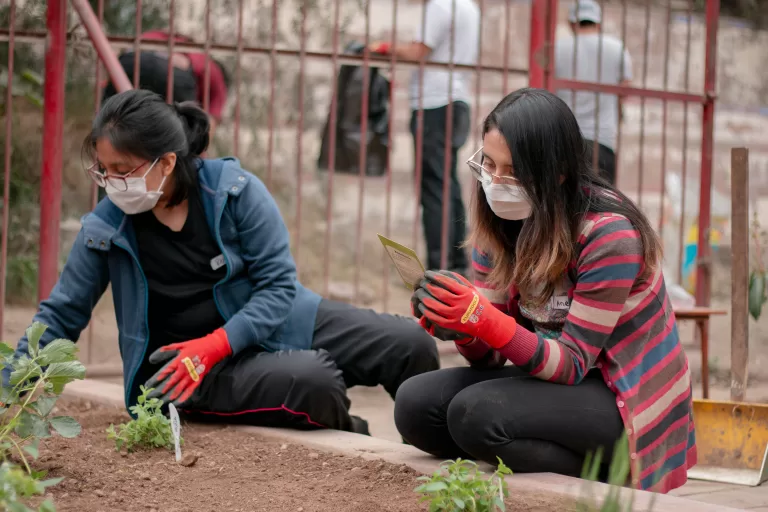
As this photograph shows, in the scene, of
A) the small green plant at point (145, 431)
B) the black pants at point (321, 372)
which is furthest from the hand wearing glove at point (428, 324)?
the small green plant at point (145, 431)

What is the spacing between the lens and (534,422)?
233cm

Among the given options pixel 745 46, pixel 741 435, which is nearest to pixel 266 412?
pixel 741 435

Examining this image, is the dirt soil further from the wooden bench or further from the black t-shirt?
the wooden bench

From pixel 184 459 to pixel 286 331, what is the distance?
0.65 metres

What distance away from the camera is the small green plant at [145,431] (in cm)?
257

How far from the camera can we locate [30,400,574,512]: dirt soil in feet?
7.06

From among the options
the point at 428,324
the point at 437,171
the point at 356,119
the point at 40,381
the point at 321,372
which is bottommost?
the point at 321,372

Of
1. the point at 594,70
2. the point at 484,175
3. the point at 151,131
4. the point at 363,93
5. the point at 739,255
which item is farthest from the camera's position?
the point at 594,70

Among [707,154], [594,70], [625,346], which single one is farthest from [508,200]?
[594,70]

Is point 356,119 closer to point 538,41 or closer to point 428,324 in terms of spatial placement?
point 538,41

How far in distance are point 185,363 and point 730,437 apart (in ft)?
5.60

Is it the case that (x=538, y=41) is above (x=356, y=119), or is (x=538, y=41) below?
above

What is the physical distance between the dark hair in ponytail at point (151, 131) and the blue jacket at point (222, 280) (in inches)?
3.0

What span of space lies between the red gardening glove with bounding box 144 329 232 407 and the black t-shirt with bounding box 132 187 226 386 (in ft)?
0.60
